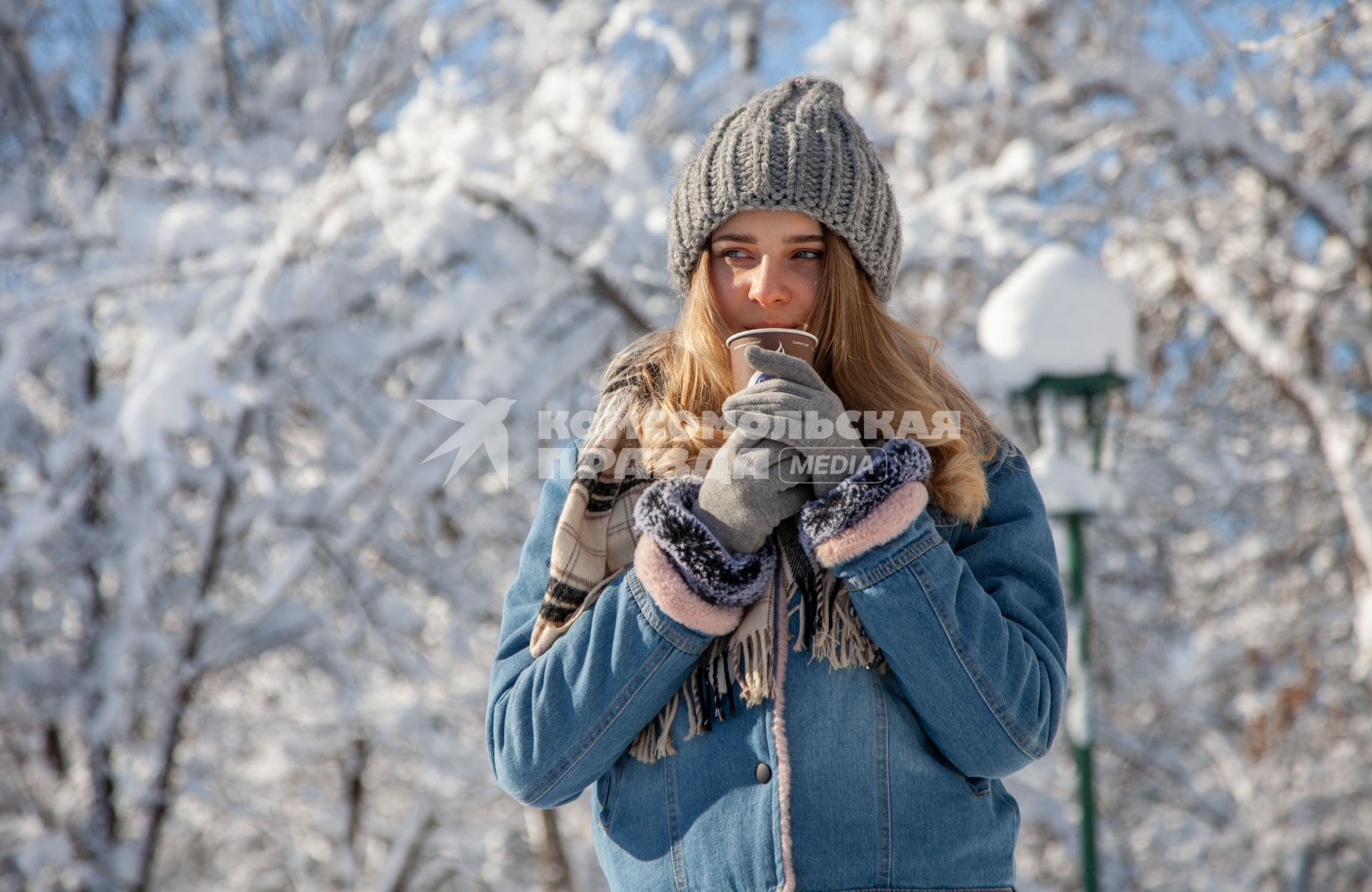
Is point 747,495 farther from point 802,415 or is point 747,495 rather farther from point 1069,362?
point 1069,362

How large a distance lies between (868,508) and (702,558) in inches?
7.7

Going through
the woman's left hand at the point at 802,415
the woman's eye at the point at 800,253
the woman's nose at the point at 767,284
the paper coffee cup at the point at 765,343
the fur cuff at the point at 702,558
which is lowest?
the fur cuff at the point at 702,558

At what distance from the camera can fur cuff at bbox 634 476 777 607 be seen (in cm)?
137

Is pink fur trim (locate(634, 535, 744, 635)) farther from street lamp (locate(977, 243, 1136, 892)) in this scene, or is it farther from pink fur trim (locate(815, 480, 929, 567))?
street lamp (locate(977, 243, 1136, 892))

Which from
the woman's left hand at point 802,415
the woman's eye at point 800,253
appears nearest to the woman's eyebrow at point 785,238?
Result: the woman's eye at point 800,253

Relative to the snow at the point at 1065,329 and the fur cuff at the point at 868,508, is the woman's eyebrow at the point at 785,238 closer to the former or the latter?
the fur cuff at the point at 868,508

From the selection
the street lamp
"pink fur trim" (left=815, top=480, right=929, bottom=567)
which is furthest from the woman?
the street lamp

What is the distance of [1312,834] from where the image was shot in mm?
7750

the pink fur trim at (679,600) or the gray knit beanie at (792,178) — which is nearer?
the pink fur trim at (679,600)

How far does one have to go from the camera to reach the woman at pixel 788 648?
1.35 m

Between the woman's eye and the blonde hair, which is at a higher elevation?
the woman's eye

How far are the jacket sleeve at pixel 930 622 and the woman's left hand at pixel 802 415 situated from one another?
3 cm

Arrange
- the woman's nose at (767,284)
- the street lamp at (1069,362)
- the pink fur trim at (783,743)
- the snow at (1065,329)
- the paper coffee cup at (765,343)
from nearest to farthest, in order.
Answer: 1. the pink fur trim at (783,743)
2. the paper coffee cup at (765,343)
3. the woman's nose at (767,284)
4. the street lamp at (1069,362)
5. the snow at (1065,329)

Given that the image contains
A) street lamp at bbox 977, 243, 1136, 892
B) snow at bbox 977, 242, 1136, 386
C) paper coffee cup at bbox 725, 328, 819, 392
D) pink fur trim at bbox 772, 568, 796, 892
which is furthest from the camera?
snow at bbox 977, 242, 1136, 386
